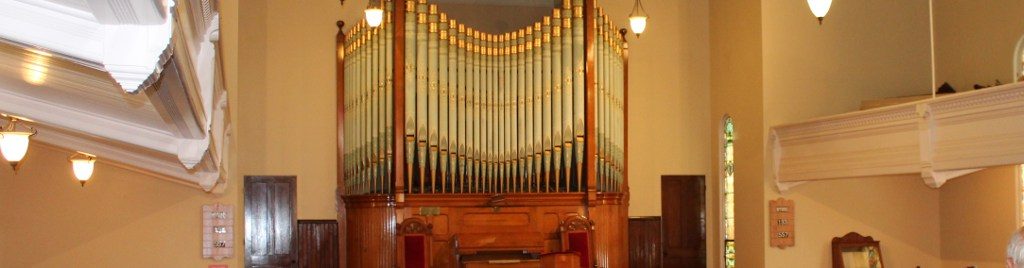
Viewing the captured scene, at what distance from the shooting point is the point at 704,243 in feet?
51.1

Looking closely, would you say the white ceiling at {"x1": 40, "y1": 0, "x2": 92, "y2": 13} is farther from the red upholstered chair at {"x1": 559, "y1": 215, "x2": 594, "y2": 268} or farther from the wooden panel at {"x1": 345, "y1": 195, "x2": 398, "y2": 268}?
the red upholstered chair at {"x1": 559, "y1": 215, "x2": 594, "y2": 268}

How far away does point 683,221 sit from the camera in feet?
51.1

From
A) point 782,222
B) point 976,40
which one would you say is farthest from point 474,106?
point 976,40

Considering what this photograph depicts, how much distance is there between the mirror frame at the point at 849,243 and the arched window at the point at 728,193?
4.47ft

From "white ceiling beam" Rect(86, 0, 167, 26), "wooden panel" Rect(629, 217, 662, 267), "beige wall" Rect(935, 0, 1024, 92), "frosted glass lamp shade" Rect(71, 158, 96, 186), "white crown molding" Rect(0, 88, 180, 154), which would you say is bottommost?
"wooden panel" Rect(629, 217, 662, 267)

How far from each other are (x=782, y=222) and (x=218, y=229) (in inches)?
255

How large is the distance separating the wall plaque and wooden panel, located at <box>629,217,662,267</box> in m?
5.40

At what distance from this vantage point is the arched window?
15.3 meters

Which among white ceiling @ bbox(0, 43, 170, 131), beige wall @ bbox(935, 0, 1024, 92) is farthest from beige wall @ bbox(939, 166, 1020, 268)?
white ceiling @ bbox(0, 43, 170, 131)

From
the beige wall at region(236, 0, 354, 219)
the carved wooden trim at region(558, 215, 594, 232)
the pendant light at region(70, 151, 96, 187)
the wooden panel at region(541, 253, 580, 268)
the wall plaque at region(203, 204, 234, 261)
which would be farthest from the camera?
the beige wall at region(236, 0, 354, 219)

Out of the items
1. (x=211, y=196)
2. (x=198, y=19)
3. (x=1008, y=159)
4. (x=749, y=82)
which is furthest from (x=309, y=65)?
(x=198, y=19)

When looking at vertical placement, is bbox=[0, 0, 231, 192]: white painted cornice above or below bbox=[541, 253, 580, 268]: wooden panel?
above

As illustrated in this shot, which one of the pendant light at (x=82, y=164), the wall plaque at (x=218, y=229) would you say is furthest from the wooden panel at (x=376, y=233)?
the pendant light at (x=82, y=164)

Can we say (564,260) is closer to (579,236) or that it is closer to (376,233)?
(579,236)
